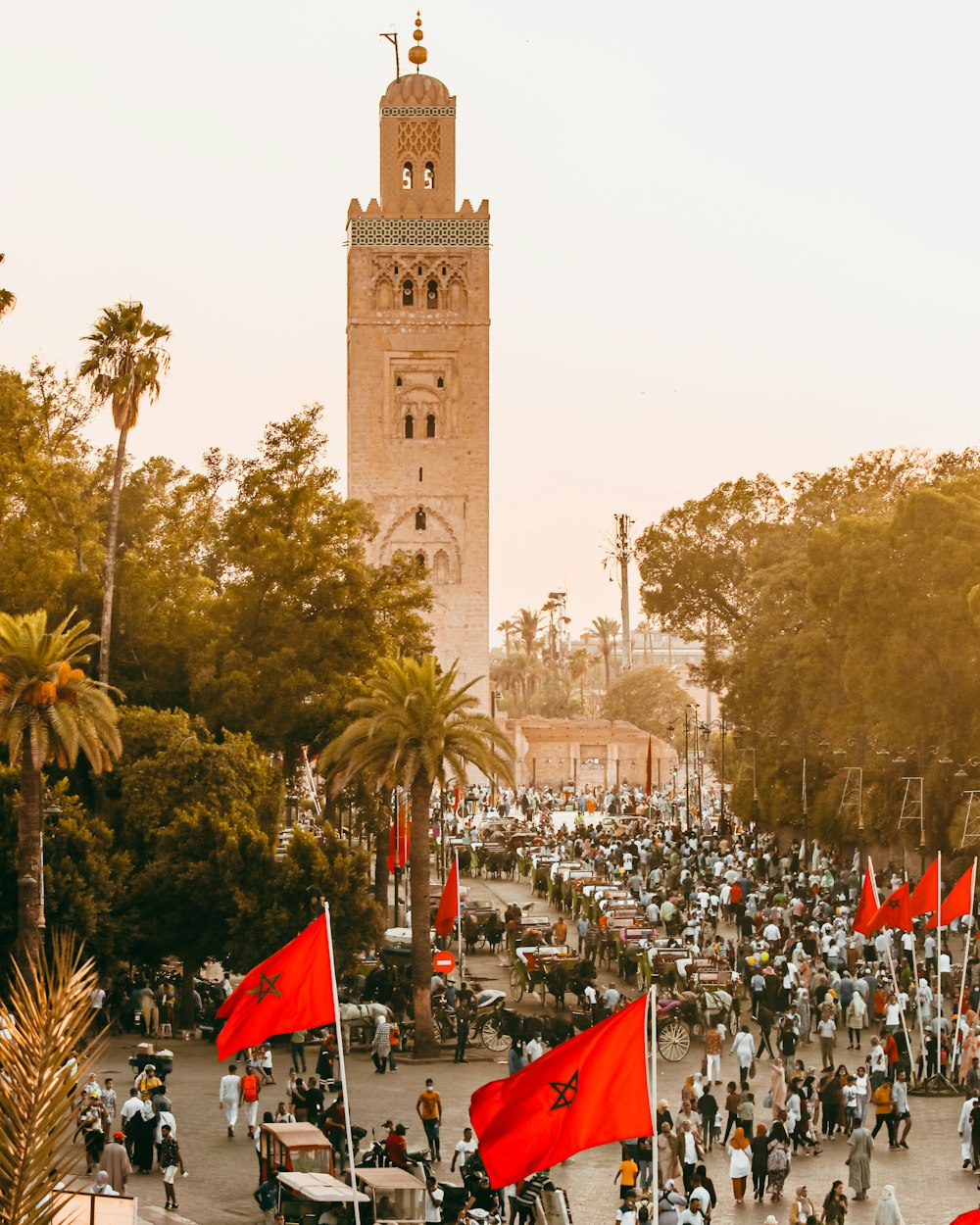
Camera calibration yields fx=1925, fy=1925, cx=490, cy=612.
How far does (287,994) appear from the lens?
17203mm

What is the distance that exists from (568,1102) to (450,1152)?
1072cm

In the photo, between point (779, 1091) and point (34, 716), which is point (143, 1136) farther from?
point (779, 1091)

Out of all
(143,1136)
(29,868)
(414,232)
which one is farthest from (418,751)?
(414,232)

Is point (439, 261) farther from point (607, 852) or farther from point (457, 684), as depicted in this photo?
point (607, 852)

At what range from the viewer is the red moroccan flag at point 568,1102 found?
42.0ft

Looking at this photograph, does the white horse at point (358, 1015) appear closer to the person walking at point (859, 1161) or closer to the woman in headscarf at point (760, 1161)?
the woman in headscarf at point (760, 1161)

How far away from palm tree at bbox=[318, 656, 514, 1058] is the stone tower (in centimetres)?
5050

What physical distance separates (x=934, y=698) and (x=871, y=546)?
5.00 meters

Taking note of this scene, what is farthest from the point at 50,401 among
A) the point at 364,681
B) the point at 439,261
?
the point at 439,261

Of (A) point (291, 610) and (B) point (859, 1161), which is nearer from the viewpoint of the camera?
(B) point (859, 1161)

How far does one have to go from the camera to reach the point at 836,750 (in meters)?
52.8

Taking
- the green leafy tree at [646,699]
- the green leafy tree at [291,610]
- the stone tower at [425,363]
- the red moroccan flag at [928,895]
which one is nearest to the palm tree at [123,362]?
the green leafy tree at [291,610]

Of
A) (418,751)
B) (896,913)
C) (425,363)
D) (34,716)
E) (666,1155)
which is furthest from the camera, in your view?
(425,363)

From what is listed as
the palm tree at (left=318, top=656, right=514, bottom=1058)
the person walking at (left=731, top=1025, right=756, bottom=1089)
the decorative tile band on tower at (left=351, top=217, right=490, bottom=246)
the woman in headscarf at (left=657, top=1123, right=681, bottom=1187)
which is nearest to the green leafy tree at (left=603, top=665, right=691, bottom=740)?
the decorative tile band on tower at (left=351, top=217, right=490, bottom=246)
